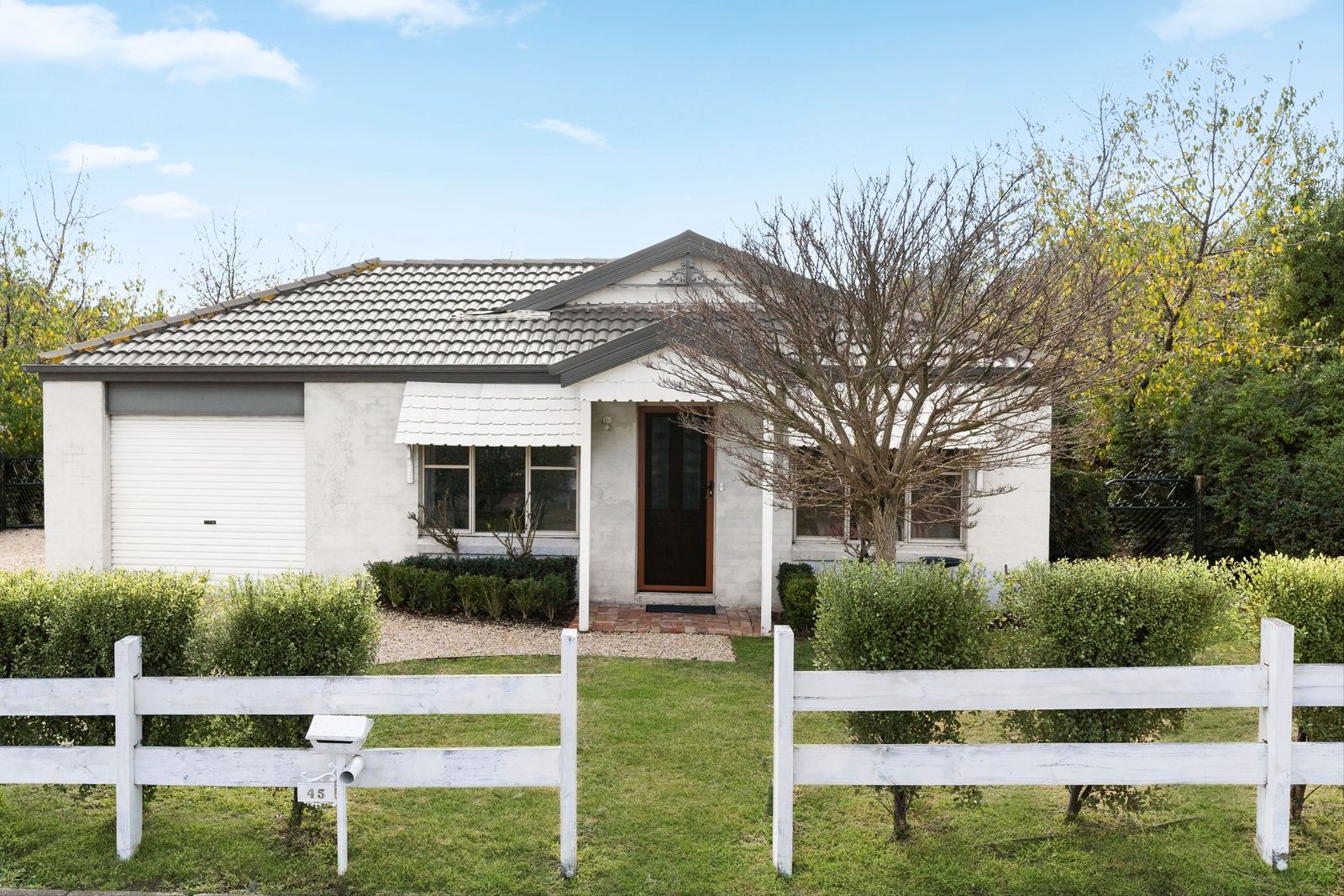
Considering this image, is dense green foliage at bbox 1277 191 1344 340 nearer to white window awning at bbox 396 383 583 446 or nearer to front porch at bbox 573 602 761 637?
front porch at bbox 573 602 761 637

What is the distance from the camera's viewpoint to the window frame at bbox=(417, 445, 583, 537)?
1274cm

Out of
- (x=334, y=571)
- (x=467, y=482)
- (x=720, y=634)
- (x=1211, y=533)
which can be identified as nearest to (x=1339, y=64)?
(x=1211, y=533)

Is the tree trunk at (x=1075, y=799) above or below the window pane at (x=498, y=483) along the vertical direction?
below

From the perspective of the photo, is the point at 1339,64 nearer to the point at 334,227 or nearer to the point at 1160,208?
the point at 1160,208

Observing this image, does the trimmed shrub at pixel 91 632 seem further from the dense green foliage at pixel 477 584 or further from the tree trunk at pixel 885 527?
the dense green foliage at pixel 477 584

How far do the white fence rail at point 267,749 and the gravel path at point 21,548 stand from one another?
37.6ft

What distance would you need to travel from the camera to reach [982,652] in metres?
5.20

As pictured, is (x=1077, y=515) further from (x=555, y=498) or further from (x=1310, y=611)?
(x=1310, y=611)

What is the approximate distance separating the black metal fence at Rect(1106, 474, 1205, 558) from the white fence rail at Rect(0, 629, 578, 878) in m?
12.3

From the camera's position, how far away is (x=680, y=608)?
12297 millimetres

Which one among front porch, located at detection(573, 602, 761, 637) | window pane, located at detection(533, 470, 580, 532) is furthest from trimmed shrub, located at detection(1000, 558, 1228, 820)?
window pane, located at detection(533, 470, 580, 532)

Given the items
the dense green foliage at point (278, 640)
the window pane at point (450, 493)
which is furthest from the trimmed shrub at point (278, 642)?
the window pane at point (450, 493)

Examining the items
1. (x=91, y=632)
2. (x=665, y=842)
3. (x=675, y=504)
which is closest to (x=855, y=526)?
(x=675, y=504)

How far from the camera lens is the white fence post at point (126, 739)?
191 inches
